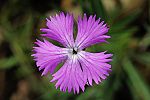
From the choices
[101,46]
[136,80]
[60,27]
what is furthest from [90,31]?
[136,80]

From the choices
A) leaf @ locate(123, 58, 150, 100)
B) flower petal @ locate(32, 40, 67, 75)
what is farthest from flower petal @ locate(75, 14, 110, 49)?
leaf @ locate(123, 58, 150, 100)

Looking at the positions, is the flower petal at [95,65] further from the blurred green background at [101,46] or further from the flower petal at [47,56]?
the blurred green background at [101,46]

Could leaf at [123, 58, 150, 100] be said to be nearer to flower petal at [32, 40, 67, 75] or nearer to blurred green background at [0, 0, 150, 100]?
blurred green background at [0, 0, 150, 100]

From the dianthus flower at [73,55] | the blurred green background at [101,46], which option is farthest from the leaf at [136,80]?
the dianthus flower at [73,55]

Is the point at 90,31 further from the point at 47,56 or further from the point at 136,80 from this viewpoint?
the point at 136,80

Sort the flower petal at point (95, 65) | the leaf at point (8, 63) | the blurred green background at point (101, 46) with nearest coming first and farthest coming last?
the flower petal at point (95, 65), the blurred green background at point (101, 46), the leaf at point (8, 63)
